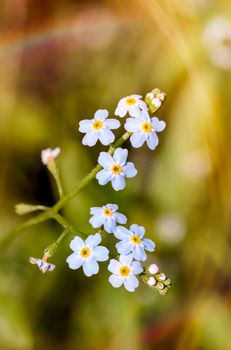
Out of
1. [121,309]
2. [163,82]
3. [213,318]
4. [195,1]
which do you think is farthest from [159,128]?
[195,1]

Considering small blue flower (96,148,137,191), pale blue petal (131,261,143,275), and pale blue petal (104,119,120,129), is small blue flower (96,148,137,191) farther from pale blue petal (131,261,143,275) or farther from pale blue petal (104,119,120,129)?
pale blue petal (131,261,143,275)

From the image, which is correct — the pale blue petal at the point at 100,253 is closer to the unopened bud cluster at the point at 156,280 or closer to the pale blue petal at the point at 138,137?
the unopened bud cluster at the point at 156,280

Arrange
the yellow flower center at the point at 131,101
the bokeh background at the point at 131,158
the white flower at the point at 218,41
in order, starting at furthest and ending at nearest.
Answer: the white flower at the point at 218,41 < the bokeh background at the point at 131,158 < the yellow flower center at the point at 131,101

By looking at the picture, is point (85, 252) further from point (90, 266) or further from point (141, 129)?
point (141, 129)

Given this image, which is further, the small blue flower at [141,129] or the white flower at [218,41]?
the white flower at [218,41]

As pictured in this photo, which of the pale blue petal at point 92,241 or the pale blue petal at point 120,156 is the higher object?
the pale blue petal at point 120,156

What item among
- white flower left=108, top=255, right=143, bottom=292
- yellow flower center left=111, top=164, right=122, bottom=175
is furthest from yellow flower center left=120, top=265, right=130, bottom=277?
yellow flower center left=111, top=164, right=122, bottom=175

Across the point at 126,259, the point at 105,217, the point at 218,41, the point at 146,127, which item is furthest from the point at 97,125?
the point at 218,41

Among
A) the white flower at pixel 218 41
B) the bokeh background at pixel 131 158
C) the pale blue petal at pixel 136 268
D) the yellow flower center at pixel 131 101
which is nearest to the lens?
the pale blue petal at pixel 136 268

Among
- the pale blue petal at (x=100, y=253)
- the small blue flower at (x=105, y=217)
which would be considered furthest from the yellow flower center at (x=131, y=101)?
the pale blue petal at (x=100, y=253)

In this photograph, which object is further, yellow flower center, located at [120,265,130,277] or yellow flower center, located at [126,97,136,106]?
yellow flower center, located at [126,97,136,106]
